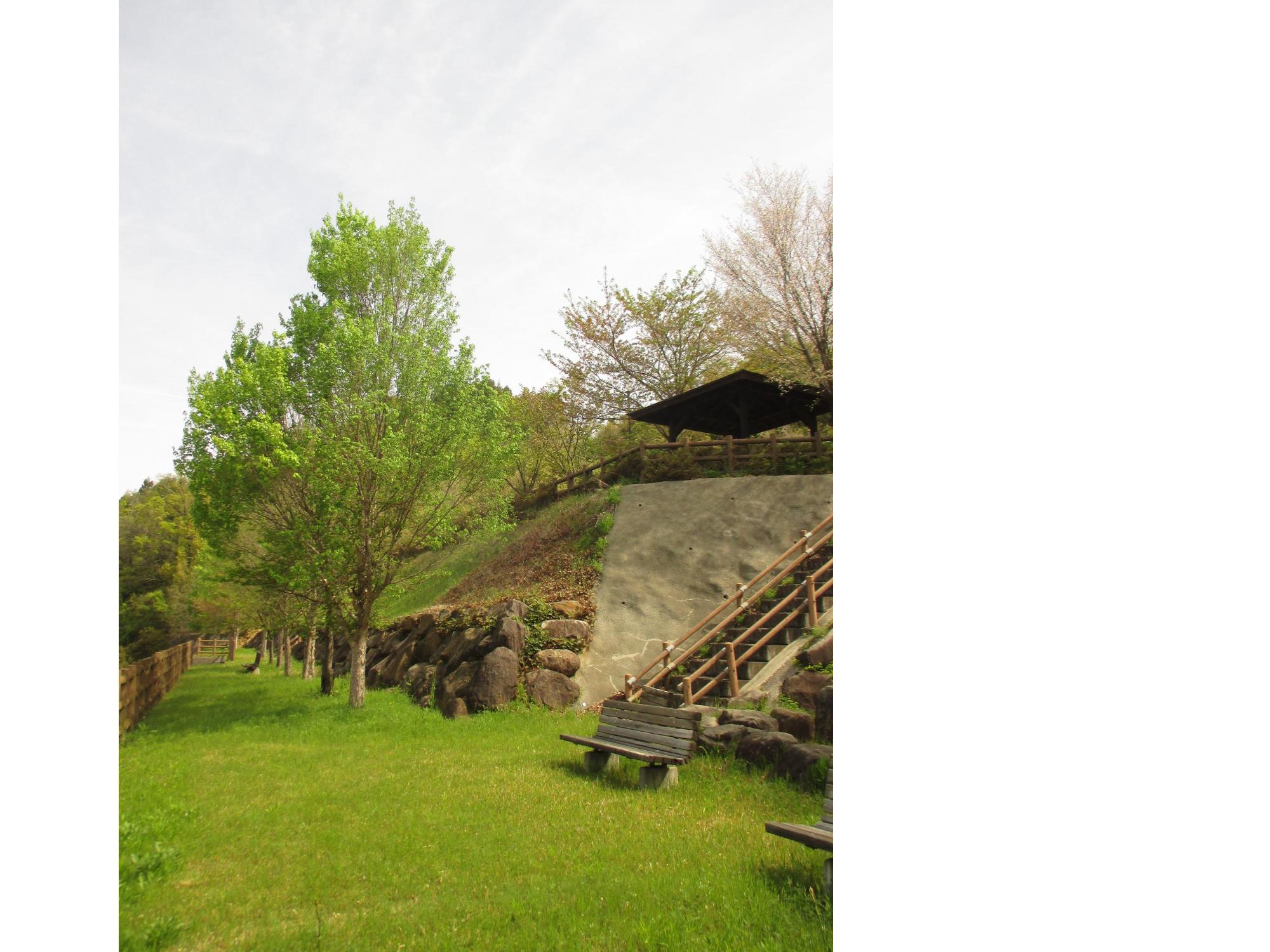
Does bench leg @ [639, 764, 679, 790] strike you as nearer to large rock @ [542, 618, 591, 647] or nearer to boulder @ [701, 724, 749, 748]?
boulder @ [701, 724, 749, 748]

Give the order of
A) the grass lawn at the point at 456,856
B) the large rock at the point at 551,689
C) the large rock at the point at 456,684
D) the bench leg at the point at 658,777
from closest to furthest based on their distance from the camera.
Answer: the grass lawn at the point at 456,856, the bench leg at the point at 658,777, the large rock at the point at 551,689, the large rock at the point at 456,684

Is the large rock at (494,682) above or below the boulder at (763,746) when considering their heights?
below

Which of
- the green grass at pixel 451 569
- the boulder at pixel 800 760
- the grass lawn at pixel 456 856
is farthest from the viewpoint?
the green grass at pixel 451 569

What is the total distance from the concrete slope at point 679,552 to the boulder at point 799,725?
518 cm

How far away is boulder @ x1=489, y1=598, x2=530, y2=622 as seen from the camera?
12.0 meters

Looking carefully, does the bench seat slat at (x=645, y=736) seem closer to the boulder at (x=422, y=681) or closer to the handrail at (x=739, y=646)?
the handrail at (x=739, y=646)

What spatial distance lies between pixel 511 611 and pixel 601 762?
17.5 feet

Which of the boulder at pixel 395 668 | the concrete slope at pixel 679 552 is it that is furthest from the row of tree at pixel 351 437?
the concrete slope at pixel 679 552

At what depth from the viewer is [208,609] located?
19.9m

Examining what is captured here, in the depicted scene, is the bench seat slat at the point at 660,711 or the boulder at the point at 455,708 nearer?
the bench seat slat at the point at 660,711

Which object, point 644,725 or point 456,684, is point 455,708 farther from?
point 644,725

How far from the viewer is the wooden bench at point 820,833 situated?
3.37m
